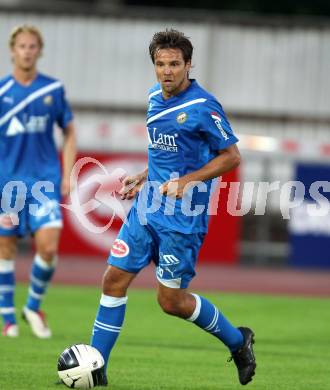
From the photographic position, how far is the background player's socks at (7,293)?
34.4ft

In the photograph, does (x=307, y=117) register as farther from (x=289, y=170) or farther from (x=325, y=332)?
(x=325, y=332)

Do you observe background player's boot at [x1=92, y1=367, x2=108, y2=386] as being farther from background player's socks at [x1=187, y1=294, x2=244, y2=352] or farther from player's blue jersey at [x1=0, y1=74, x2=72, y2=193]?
player's blue jersey at [x1=0, y1=74, x2=72, y2=193]

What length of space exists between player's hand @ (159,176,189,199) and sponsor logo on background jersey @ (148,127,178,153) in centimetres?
34

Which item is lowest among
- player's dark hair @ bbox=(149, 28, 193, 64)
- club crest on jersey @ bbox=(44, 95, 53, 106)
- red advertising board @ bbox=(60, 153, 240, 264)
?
red advertising board @ bbox=(60, 153, 240, 264)

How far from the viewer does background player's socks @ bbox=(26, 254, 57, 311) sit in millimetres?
10516

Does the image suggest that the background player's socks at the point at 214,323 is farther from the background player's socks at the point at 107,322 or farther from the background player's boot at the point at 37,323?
the background player's boot at the point at 37,323

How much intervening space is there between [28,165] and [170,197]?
3.27 meters

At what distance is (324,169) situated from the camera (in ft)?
65.6

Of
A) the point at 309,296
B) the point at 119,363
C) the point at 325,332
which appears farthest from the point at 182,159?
the point at 309,296

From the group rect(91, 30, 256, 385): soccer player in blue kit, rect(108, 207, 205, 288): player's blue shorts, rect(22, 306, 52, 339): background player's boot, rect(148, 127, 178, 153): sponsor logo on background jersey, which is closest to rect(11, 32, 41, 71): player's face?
rect(22, 306, 52, 339): background player's boot

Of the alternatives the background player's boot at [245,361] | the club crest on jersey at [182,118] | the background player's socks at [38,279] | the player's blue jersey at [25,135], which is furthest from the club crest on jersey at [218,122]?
the background player's socks at [38,279]

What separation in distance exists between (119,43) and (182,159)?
2001 cm

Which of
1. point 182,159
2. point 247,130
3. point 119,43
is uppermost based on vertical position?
point 182,159

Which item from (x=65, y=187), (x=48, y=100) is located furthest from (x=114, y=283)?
(x=48, y=100)
